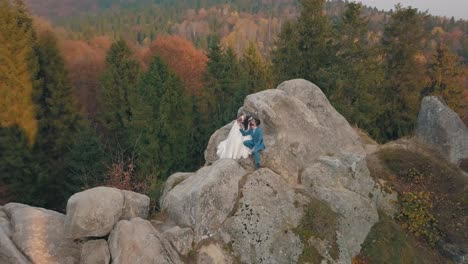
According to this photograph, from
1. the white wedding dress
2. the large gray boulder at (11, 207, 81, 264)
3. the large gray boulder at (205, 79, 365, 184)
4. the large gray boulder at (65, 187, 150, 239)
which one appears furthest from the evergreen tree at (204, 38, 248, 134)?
the large gray boulder at (11, 207, 81, 264)

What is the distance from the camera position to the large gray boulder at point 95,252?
41.3 ft

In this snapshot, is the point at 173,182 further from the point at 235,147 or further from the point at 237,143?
the point at 237,143

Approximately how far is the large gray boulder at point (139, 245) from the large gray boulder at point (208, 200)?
4.14 feet

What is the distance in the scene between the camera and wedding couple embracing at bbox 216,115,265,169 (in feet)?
49.4

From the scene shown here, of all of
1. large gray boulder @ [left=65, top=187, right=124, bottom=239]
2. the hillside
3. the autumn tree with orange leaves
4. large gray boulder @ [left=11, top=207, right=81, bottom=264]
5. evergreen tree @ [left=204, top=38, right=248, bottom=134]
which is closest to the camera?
large gray boulder @ [left=11, top=207, right=81, bottom=264]

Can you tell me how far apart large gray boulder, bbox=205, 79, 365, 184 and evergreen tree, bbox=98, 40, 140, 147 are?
21.4 m

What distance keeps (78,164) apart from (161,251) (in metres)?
19.8

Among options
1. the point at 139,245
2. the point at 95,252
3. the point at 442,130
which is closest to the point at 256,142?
the point at 139,245

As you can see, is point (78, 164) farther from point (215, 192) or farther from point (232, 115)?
point (215, 192)

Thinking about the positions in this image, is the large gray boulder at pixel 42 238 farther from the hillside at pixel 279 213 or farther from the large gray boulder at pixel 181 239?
the large gray boulder at pixel 181 239

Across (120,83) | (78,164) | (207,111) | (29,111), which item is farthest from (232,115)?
(29,111)

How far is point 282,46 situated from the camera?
32062 mm

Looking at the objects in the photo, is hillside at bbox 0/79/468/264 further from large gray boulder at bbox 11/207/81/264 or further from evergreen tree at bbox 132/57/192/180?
evergreen tree at bbox 132/57/192/180

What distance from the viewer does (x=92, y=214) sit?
12656mm
